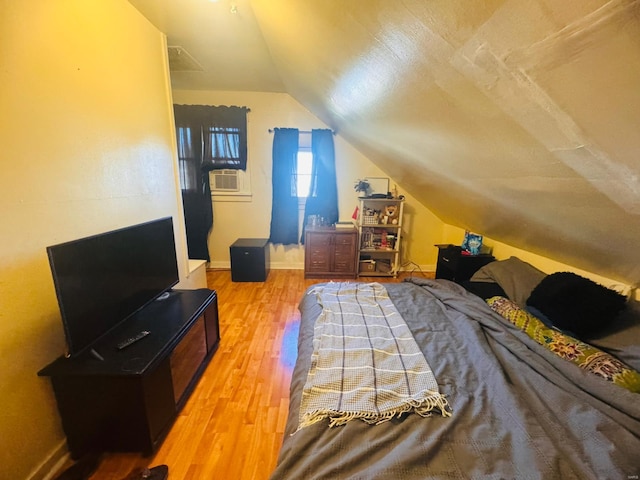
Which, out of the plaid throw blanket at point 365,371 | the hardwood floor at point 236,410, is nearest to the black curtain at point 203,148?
the hardwood floor at point 236,410

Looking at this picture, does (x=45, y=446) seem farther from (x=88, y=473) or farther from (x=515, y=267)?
(x=515, y=267)

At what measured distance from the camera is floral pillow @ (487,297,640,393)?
114 centimetres

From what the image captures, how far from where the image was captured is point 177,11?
5.99ft

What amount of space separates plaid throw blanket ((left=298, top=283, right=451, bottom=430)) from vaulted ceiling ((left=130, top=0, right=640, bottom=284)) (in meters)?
0.98

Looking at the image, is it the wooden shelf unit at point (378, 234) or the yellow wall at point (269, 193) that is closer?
the yellow wall at point (269, 193)

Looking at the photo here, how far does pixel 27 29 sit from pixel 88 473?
6.50 feet

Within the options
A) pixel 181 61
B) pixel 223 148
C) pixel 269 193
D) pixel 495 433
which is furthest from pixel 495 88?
pixel 223 148

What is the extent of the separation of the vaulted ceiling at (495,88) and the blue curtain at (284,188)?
49.8 inches

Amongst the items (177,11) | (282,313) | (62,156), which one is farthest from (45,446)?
(177,11)

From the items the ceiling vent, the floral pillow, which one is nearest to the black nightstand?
the floral pillow

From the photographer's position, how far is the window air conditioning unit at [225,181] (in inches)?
148

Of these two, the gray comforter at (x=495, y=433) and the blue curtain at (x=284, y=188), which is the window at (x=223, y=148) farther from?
the gray comforter at (x=495, y=433)

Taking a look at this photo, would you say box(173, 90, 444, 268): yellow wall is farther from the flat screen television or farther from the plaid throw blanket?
the plaid throw blanket

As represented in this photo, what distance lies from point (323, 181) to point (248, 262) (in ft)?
4.91
